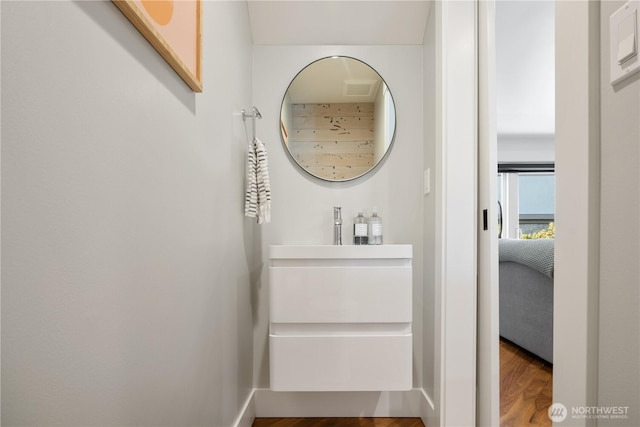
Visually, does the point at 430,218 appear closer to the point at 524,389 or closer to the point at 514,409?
the point at 514,409

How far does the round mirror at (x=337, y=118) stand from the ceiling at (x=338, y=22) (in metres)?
0.13

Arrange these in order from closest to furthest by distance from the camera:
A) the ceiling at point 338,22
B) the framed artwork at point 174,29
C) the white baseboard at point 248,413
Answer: the framed artwork at point 174,29, the white baseboard at point 248,413, the ceiling at point 338,22

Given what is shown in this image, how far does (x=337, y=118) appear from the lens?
192 centimetres

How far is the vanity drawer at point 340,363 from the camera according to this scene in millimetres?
1505

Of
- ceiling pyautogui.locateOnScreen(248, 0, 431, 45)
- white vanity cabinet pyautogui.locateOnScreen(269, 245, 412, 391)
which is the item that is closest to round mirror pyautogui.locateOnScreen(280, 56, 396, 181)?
ceiling pyautogui.locateOnScreen(248, 0, 431, 45)

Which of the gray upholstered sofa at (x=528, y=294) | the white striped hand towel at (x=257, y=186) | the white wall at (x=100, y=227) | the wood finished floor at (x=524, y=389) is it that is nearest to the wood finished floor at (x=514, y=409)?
the wood finished floor at (x=524, y=389)

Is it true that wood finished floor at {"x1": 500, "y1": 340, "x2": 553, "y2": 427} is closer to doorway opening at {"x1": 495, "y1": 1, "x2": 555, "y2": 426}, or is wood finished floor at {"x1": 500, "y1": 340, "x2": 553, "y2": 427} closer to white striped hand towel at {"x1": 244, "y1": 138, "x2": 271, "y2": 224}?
doorway opening at {"x1": 495, "y1": 1, "x2": 555, "y2": 426}

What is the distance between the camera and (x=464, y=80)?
148 centimetres

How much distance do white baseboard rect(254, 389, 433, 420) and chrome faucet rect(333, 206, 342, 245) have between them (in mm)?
756

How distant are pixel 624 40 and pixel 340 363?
1.37m

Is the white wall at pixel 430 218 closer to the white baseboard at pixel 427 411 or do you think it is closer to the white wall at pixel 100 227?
the white baseboard at pixel 427 411

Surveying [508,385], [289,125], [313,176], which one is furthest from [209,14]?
[508,385]

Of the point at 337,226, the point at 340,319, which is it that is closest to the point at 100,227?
the point at 340,319

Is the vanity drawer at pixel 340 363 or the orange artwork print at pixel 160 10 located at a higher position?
the orange artwork print at pixel 160 10
